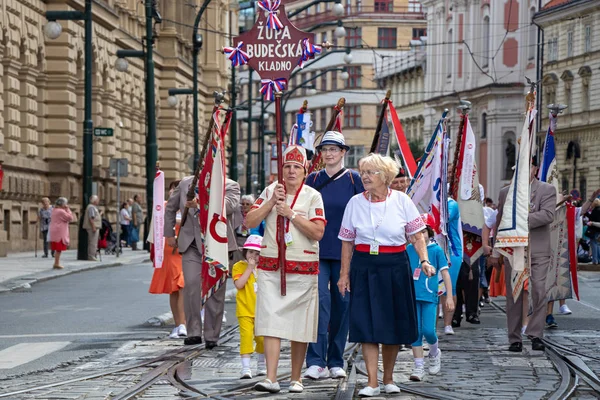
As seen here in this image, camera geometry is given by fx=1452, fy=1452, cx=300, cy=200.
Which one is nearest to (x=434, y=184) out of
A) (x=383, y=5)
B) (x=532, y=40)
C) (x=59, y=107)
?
(x=59, y=107)

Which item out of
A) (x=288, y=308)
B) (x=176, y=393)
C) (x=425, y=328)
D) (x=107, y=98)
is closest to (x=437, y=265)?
(x=425, y=328)

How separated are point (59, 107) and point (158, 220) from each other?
88.5 ft

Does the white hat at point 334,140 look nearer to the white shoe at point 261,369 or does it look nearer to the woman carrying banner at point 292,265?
the woman carrying banner at point 292,265

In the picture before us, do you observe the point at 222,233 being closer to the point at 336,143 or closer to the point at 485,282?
the point at 336,143

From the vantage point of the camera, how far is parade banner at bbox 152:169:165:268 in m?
15.2

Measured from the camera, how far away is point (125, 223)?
45.9 metres

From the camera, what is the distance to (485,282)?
20.5m

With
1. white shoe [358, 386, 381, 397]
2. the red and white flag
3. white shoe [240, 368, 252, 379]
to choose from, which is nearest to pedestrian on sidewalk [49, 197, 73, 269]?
the red and white flag

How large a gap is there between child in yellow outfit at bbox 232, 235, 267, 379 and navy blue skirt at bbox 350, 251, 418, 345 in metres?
0.98

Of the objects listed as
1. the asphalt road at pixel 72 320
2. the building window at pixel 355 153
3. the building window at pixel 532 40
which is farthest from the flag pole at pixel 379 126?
the building window at pixel 355 153

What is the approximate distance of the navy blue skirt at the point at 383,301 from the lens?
1015 cm

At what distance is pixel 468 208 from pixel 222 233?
5027mm

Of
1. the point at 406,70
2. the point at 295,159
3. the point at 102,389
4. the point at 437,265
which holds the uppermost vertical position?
the point at 406,70

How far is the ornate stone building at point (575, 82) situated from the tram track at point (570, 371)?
5798 centimetres
